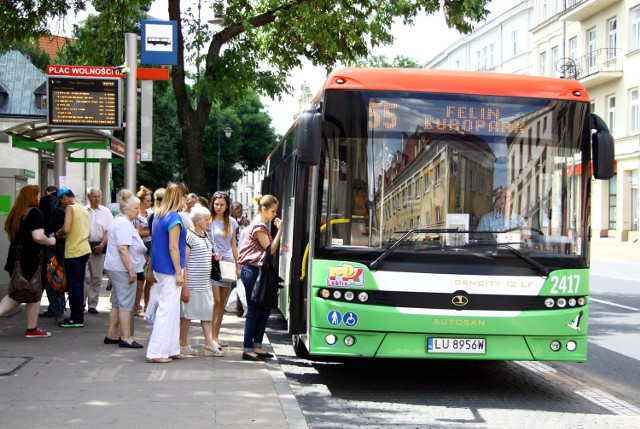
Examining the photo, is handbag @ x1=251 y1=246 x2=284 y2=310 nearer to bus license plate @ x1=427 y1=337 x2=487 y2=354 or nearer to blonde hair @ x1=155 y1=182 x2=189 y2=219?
blonde hair @ x1=155 y1=182 x2=189 y2=219

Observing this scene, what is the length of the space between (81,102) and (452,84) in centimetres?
782

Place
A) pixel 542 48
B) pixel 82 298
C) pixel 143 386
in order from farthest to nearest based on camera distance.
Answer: pixel 542 48 < pixel 82 298 < pixel 143 386

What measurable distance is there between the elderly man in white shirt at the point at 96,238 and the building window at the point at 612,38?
35.6m

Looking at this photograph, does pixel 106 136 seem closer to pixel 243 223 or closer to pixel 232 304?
pixel 232 304

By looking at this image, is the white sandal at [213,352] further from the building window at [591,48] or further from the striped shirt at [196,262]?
the building window at [591,48]

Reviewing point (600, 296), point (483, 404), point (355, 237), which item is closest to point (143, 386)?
point (355, 237)

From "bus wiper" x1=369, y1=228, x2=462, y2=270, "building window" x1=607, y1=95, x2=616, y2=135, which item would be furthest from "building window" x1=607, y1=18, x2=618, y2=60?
"bus wiper" x1=369, y1=228, x2=462, y2=270

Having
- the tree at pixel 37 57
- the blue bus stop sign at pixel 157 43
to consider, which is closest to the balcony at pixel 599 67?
the tree at pixel 37 57

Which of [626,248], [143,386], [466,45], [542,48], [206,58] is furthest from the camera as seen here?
[466,45]

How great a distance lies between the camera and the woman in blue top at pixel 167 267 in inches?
361

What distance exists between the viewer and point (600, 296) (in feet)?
61.0

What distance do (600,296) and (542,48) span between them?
36566 mm

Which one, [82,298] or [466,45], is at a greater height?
[466,45]

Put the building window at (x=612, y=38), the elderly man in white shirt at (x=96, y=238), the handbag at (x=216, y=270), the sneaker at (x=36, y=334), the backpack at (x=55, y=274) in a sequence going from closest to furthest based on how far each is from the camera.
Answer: the handbag at (x=216, y=270) < the sneaker at (x=36, y=334) < the backpack at (x=55, y=274) < the elderly man in white shirt at (x=96, y=238) < the building window at (x=612, y=38)
